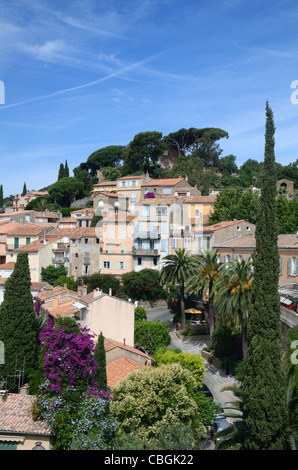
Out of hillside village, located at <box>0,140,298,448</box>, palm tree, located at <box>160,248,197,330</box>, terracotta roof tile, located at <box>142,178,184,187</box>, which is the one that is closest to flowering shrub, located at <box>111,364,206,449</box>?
hillside village, located at <box>0,140,298,448</box>

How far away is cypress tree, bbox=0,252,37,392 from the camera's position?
88.5 ft

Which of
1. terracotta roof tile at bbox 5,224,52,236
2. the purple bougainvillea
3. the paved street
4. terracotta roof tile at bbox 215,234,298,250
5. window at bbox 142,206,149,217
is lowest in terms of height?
the paved street

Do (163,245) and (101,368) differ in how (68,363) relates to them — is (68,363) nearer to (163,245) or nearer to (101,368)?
(101,368)

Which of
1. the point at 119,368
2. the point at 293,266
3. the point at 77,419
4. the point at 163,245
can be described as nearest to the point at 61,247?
the point at 163,245

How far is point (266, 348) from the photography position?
51.4 ft

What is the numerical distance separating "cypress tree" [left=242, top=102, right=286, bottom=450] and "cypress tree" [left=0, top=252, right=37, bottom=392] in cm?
1567

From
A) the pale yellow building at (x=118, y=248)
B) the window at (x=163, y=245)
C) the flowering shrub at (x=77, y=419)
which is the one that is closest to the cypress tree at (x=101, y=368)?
the flowering shrub at (x=77, y=419)

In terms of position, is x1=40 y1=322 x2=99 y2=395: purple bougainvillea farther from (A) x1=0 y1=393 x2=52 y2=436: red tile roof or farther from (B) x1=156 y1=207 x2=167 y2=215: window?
(B) x1=156 y1=207 x2=167 y2=215: window

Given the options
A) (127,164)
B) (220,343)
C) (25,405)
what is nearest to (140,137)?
(127,164)

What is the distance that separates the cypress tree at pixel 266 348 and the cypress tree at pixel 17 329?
15675 millimetres

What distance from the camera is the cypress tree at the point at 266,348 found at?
15.2 m

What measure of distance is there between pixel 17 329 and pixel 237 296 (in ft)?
45.6

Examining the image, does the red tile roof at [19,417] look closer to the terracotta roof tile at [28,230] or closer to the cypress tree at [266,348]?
the cypress tree at [266,348]
